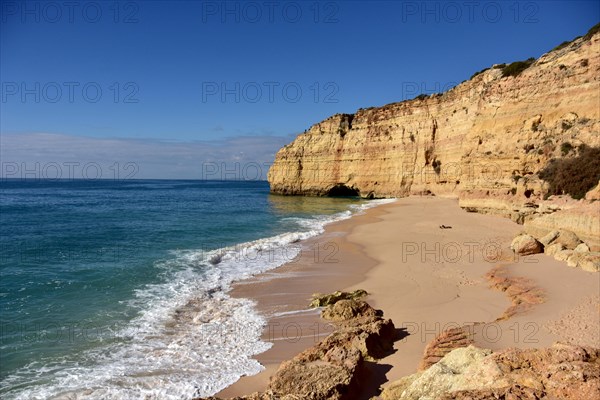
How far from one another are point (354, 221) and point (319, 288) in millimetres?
17075

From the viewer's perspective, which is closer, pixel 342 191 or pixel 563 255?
pixel 563 255

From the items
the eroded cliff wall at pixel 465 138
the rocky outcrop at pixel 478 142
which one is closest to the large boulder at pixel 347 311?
the rocky outcrop at pixel 478 142

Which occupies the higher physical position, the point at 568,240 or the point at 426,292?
the point at 568,240

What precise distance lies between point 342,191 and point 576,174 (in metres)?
46.0

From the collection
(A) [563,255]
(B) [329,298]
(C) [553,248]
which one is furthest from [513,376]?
(C) [553,248]

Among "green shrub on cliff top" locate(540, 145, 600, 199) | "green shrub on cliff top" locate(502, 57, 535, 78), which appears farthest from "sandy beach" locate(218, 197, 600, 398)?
"green shrub on cliff top" locate(502, 57, 535, 78)

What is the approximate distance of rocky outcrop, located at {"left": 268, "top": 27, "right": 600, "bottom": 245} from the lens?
19.9 meters

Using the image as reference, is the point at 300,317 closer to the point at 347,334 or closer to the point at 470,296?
the point at 347,334

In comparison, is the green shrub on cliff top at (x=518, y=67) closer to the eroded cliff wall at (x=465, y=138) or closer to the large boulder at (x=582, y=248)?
the eroded cliff wall at (x=465, y=138)

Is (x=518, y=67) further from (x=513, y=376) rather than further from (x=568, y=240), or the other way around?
(x=513, y=376)

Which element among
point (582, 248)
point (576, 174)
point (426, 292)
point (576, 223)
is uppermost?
point (576, 174)

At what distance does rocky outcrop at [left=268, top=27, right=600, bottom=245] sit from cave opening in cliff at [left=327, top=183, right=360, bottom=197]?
21 cm

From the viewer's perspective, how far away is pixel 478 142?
2767cm

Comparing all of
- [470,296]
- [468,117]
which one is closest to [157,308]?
[470,296]
